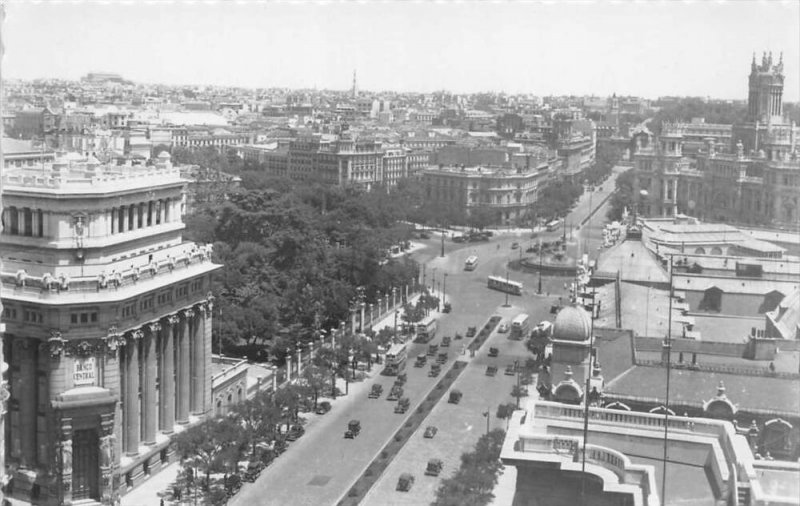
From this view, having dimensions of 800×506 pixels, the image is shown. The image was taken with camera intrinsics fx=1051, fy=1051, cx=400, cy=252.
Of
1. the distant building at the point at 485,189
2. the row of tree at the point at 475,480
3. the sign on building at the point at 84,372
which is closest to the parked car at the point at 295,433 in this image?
the row of tree at the point at 475,480

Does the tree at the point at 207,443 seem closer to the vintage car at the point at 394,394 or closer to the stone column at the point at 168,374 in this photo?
the stone column at the point at 168,374

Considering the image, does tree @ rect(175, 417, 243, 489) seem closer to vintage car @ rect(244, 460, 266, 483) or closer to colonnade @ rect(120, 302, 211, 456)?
vintage car @ rect(244, 460, 266, 483)

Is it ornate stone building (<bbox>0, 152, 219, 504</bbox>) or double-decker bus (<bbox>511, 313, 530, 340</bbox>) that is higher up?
ornate stone building (<bbox>0, 152, 219, 504</bbox>)

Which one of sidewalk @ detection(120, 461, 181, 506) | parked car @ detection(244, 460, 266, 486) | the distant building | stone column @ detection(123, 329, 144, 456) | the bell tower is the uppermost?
the bell tower

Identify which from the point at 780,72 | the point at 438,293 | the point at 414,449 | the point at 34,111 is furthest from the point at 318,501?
the point at 34,111

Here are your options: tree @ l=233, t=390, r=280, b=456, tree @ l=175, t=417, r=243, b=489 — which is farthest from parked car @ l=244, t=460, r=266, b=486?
tree @ l=175, t=417, r=243, b=489

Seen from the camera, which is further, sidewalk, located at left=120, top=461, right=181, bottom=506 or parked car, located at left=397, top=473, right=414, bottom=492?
parked car, located at left=397, top=473, right=414, bottom=492

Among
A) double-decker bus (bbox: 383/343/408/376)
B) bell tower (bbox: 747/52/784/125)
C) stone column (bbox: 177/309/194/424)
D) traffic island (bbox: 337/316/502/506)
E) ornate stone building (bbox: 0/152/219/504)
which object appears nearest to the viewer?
ornate stone building (bbox: 0/152/219/504)
